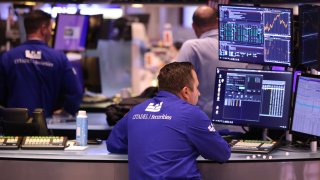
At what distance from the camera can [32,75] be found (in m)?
5.35

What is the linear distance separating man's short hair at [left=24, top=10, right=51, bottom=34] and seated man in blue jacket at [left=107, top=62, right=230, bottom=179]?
1.79 metres

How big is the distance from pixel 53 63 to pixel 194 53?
1094 mm

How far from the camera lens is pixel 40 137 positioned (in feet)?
14.3

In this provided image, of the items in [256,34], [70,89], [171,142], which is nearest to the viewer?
[171,142]

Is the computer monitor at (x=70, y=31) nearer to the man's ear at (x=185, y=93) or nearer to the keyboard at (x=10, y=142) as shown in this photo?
the keyboard at (x=10, y=142)

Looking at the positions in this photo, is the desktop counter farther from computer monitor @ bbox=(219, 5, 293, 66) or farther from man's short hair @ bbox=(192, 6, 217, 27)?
man's short hair @ bbox=(192, 6, 217, 27)

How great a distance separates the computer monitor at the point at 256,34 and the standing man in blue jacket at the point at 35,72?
1.38 metres

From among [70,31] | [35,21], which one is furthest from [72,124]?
[70,31]

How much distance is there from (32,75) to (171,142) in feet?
6.53

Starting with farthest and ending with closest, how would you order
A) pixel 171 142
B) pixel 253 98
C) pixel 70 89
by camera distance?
pixel 70 89
pixel 253 98
pixel 171 142

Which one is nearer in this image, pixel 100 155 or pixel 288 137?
pixel 100 155

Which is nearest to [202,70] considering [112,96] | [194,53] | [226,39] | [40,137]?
[194,53]

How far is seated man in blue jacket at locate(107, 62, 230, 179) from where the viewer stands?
12.1ft

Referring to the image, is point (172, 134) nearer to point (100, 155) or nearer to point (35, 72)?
point (100, 155)
